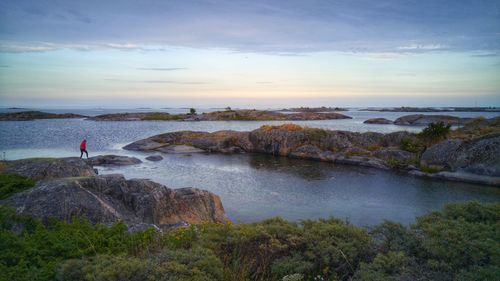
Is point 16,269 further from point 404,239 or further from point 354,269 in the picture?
point 404,239

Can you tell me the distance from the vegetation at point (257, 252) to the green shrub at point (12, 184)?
14.3 ft

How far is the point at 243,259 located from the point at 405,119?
96420mm

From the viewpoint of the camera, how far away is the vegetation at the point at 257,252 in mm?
6160

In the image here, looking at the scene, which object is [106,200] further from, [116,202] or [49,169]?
[49,169]

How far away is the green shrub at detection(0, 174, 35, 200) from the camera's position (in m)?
12.1

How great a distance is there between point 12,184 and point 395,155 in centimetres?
3076

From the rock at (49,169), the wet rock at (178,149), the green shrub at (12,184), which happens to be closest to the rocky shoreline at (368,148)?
the wet rock at (178,149)

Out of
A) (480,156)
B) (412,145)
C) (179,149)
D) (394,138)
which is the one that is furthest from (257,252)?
(394,138)

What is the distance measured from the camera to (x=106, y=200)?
509 inches

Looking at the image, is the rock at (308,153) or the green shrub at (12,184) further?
the rock at (308,153)

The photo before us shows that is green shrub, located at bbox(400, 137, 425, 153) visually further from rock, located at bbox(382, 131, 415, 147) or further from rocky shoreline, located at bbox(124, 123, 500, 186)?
rock, located at bbox(382, 131, 415, 147)

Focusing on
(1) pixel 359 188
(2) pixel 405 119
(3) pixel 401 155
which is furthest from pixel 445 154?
(2) pixel 405 119

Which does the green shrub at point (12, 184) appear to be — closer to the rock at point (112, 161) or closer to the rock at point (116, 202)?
the rock at point (116, 202)

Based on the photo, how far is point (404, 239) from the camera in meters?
8.16
